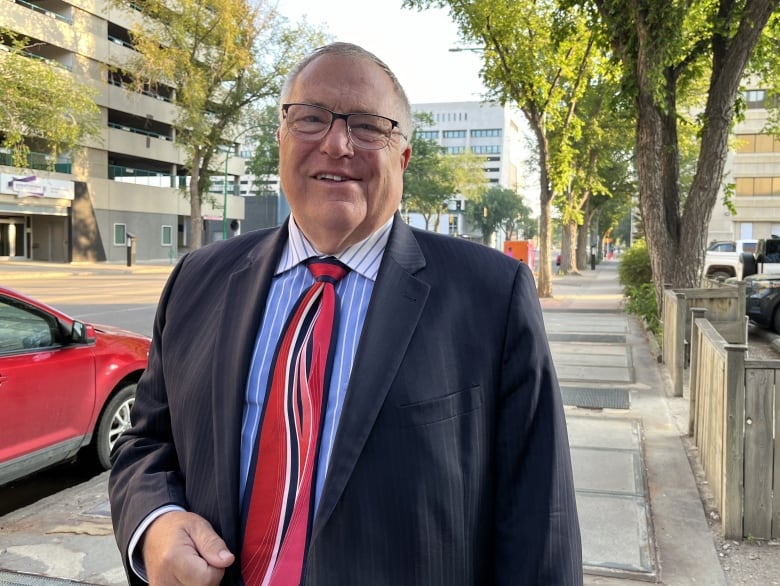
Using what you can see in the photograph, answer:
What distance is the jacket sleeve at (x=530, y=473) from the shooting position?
5.00ft

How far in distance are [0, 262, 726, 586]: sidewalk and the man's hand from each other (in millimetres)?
2358

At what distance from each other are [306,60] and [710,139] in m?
9.11

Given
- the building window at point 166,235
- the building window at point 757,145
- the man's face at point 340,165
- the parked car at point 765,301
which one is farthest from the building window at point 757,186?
the man's face at point 340,165

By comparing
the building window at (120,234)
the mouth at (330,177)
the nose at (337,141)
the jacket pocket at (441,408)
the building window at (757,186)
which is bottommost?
the jacket pocket at (441,408)

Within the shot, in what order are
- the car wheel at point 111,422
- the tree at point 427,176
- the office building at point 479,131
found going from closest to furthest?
the car wheel at point 111,422
the tree at point 427,176
the office building at point 479,131

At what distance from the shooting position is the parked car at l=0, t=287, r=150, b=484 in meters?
4.57

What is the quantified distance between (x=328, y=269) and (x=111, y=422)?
4.33m

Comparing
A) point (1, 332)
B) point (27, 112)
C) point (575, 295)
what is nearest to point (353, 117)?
point (1, 332)

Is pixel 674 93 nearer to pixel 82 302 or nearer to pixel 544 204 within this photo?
pixel 544 204

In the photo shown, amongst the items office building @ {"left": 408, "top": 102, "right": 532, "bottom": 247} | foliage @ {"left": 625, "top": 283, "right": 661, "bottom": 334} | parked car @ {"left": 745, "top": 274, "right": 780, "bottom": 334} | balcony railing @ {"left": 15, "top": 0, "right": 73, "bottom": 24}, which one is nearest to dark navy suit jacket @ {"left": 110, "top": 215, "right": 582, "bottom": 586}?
foliage @ {"left": 625, "top": 283, "right": 661, "bottom": 334}

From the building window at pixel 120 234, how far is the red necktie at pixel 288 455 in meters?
39.4

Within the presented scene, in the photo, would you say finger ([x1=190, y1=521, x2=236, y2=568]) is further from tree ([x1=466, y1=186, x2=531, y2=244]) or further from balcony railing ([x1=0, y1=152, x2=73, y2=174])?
tree ([x1=466, y1=186, x2=531, y2=244])

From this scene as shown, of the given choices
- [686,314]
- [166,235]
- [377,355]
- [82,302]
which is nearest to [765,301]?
[686,314]

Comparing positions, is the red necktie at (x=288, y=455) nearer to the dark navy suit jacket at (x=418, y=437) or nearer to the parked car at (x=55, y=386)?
the dark navy suit jacket at (x=418, y=437)
